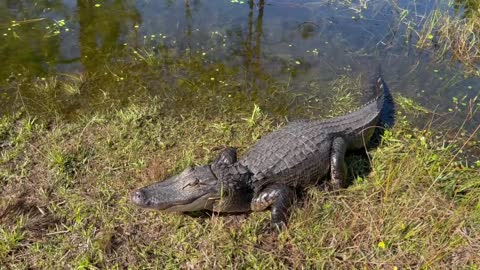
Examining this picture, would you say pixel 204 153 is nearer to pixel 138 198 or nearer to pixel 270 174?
pixel 270 174

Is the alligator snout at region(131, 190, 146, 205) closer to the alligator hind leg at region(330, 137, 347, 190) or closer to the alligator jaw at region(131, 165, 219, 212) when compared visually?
the alligator jaw at region(131, 165, 219, 212)

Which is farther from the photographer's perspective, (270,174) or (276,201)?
(270,174)

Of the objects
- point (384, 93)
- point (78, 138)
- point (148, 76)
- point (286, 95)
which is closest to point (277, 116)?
point (286, 95)

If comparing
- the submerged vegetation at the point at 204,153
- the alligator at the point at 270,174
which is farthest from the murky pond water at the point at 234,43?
the alligator at the point at 270,174

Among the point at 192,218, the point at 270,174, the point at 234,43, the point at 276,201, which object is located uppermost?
the point at 234,43

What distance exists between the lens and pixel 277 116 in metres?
4.64

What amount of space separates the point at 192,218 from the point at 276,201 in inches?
27.2

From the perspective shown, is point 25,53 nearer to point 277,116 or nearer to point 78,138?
point 78,138

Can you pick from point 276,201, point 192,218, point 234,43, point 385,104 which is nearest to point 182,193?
point 192,218

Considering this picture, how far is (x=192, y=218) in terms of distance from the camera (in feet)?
11.0

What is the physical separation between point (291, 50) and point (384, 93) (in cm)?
145

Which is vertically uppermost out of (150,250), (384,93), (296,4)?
(296,4)

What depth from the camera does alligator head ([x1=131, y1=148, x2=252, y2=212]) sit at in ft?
10.4

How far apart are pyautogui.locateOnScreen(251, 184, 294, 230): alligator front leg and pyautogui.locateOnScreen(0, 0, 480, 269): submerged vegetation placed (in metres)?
0.10
